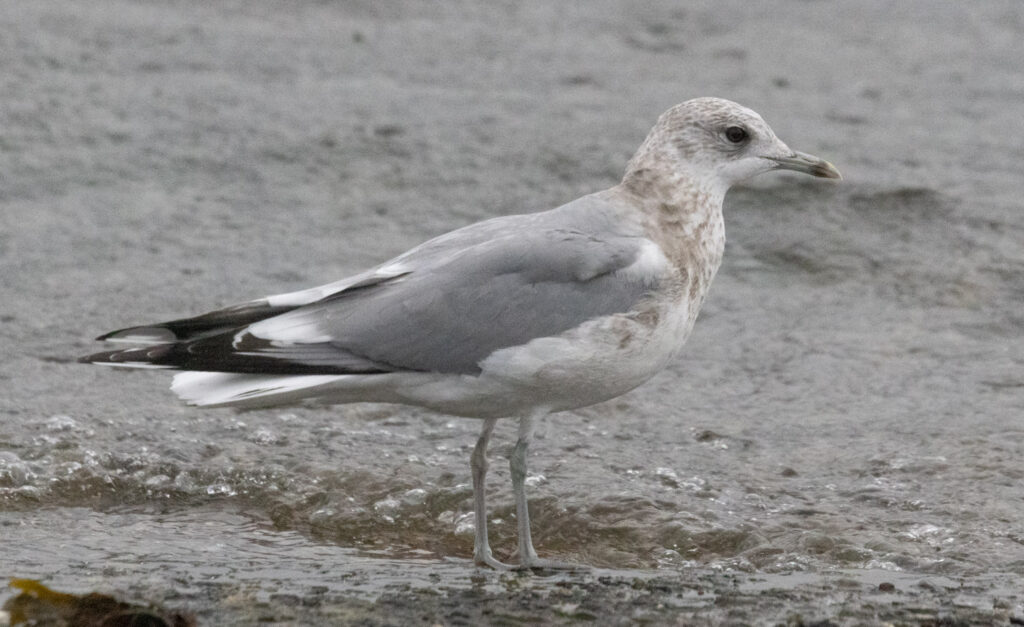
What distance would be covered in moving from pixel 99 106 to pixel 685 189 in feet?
19.4

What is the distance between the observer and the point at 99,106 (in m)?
11.0

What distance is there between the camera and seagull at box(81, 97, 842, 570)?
564 centimetres

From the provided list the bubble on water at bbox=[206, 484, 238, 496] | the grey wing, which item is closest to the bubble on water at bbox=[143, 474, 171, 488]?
the bubble on water at bbox=[206, 484, 238, 496]

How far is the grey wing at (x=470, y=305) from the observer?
5.72 meters

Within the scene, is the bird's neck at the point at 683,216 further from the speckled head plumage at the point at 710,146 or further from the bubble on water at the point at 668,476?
the bubble on water at the point at 668,476

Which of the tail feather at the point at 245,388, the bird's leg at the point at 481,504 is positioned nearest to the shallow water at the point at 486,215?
the bird's leg at the point at 481,504

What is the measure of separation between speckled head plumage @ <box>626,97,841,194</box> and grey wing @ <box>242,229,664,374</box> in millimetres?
593

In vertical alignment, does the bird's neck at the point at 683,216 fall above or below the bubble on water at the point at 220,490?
above

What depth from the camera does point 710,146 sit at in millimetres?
6422

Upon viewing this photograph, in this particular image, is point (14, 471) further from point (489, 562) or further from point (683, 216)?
point (683, 216)

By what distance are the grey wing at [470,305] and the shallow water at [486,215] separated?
2.72 ft

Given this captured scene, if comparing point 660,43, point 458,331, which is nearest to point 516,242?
point 458,331

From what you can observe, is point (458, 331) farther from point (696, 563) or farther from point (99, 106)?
point (99, 106)

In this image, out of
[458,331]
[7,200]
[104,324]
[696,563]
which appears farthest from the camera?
[7,200]
